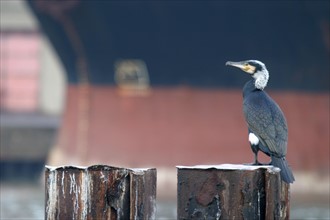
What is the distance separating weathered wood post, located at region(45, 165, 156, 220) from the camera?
8430mm

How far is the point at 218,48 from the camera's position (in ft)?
83.7

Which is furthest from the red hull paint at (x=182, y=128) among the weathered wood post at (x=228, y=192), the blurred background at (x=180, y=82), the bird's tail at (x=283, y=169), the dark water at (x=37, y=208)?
the weathered wood post at (x=228, y=192)

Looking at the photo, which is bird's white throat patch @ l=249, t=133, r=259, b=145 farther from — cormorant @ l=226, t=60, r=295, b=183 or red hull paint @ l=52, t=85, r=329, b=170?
red hull paint @ l=52, t=85, r=329, b=170

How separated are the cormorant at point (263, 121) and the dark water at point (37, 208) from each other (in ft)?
29.8

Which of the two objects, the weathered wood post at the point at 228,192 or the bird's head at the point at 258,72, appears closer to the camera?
the weathered wood post at the point at 228,192

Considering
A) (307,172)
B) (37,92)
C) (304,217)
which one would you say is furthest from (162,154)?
(37,92)

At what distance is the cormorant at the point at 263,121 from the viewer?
31.3 ft

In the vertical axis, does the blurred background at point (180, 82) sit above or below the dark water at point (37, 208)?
above

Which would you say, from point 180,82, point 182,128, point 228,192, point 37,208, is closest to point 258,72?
point 228,192

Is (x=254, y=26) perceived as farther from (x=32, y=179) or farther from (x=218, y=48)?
(x=32, y=179)

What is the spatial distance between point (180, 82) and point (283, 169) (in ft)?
54.7

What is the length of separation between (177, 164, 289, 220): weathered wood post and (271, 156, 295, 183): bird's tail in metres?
0.37

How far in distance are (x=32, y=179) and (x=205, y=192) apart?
26066 mm

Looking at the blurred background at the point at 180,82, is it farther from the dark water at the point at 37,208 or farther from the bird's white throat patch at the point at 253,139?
the bird's white throat patch at the point at 253,139
